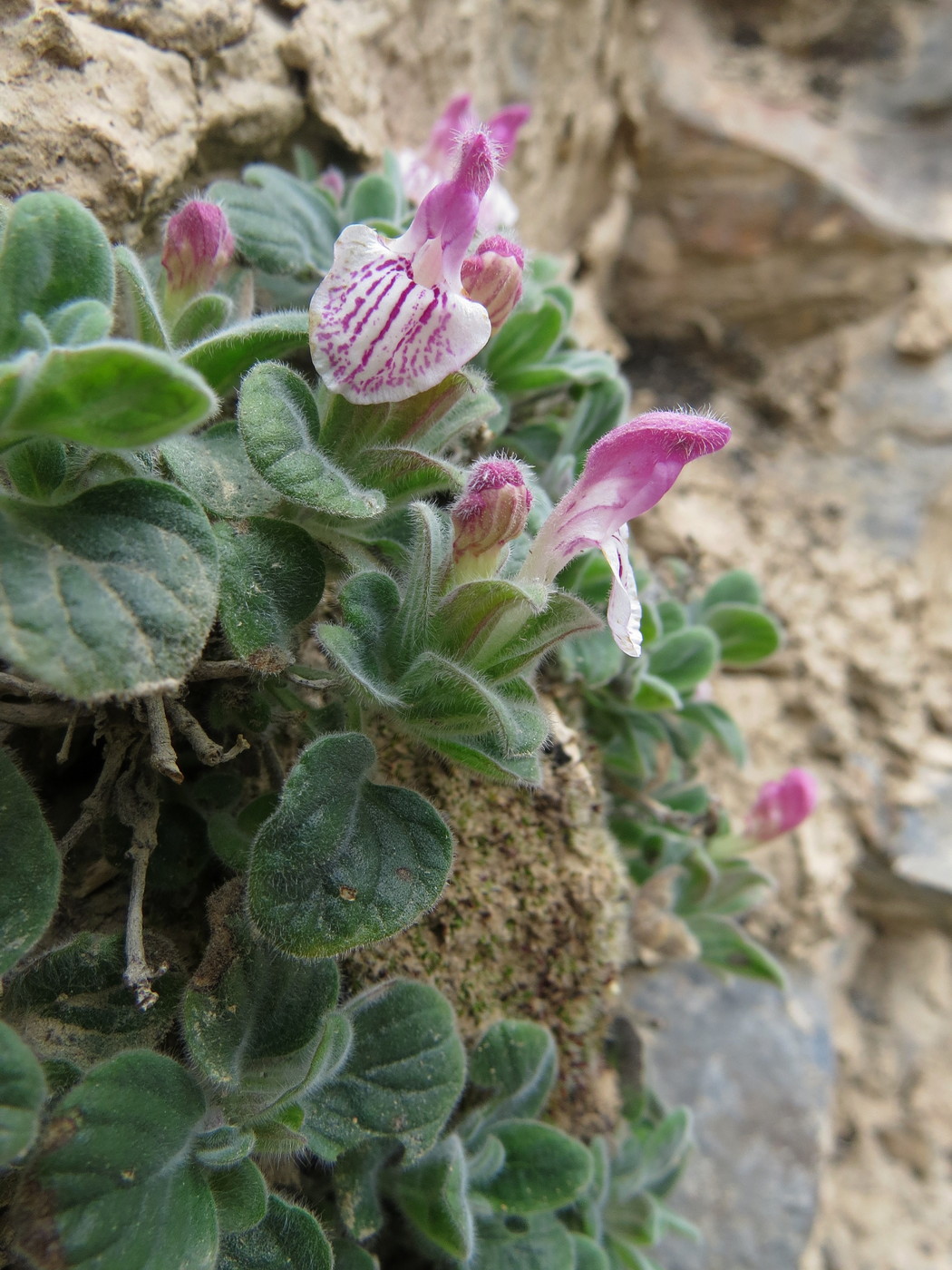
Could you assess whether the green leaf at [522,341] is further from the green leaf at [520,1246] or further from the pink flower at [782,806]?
the green leaf at [520,1246]

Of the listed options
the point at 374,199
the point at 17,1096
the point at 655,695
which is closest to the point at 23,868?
the point at 17,1096

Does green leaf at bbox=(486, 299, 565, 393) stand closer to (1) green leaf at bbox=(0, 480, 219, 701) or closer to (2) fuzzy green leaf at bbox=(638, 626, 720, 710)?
(2) fuzzy green leaf at bbox=(638, 626, 720, 710)

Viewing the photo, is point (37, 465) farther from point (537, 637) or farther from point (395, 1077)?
point (395, 1077)

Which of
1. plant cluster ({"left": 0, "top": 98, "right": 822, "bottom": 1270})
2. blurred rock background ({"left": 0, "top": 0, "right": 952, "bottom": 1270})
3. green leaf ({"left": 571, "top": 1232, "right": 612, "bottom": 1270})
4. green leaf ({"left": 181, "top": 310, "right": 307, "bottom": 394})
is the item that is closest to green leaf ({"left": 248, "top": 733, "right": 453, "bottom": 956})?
plant cluster ({"left": 0, "top": 98, "right": 822, "bottom": 1270})

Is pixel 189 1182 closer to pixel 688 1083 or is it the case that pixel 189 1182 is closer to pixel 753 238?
pixel 688 1083

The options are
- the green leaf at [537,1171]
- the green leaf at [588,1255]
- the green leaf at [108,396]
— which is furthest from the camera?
the green leaf at [588,1255]

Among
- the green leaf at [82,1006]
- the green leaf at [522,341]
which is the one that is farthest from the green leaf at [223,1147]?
the green leaf at [522,341]

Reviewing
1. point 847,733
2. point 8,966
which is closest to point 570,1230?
point 8,966

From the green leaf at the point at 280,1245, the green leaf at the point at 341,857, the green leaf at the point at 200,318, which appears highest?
the green leaf at the point at 200,318
